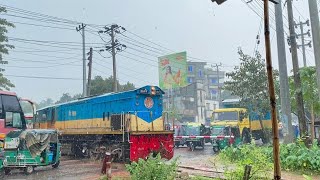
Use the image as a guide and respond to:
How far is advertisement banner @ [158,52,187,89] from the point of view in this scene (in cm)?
3794

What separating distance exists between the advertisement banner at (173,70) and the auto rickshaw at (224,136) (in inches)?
621

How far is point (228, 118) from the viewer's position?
23.1m

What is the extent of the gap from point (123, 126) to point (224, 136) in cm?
857

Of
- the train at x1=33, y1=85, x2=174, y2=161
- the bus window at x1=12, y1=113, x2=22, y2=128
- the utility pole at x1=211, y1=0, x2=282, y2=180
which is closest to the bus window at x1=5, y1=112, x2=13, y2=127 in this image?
the bus window at x1=12, y1=113, x2=22, y2=128

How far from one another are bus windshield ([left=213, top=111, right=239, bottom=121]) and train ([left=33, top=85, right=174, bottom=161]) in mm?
7660

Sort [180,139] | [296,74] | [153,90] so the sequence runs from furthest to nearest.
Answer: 1. [180,139]
2. [153,90]
3. [296,74]

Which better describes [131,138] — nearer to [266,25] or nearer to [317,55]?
[317,55]

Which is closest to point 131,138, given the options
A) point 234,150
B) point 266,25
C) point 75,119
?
point 234,150

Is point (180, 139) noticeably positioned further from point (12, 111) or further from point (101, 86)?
point (101, 86)

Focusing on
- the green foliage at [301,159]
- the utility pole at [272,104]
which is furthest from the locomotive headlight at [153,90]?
the utility pole at [272,104]

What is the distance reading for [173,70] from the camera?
39156 mm

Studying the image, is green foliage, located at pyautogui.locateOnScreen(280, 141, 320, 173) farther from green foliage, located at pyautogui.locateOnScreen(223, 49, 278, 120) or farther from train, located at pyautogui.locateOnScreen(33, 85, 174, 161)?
green foliage, located at pyautogui.locateOnScreen(223, 49, 278, 120)

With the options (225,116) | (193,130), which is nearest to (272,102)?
(225,116)

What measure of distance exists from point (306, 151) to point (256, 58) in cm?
1477
